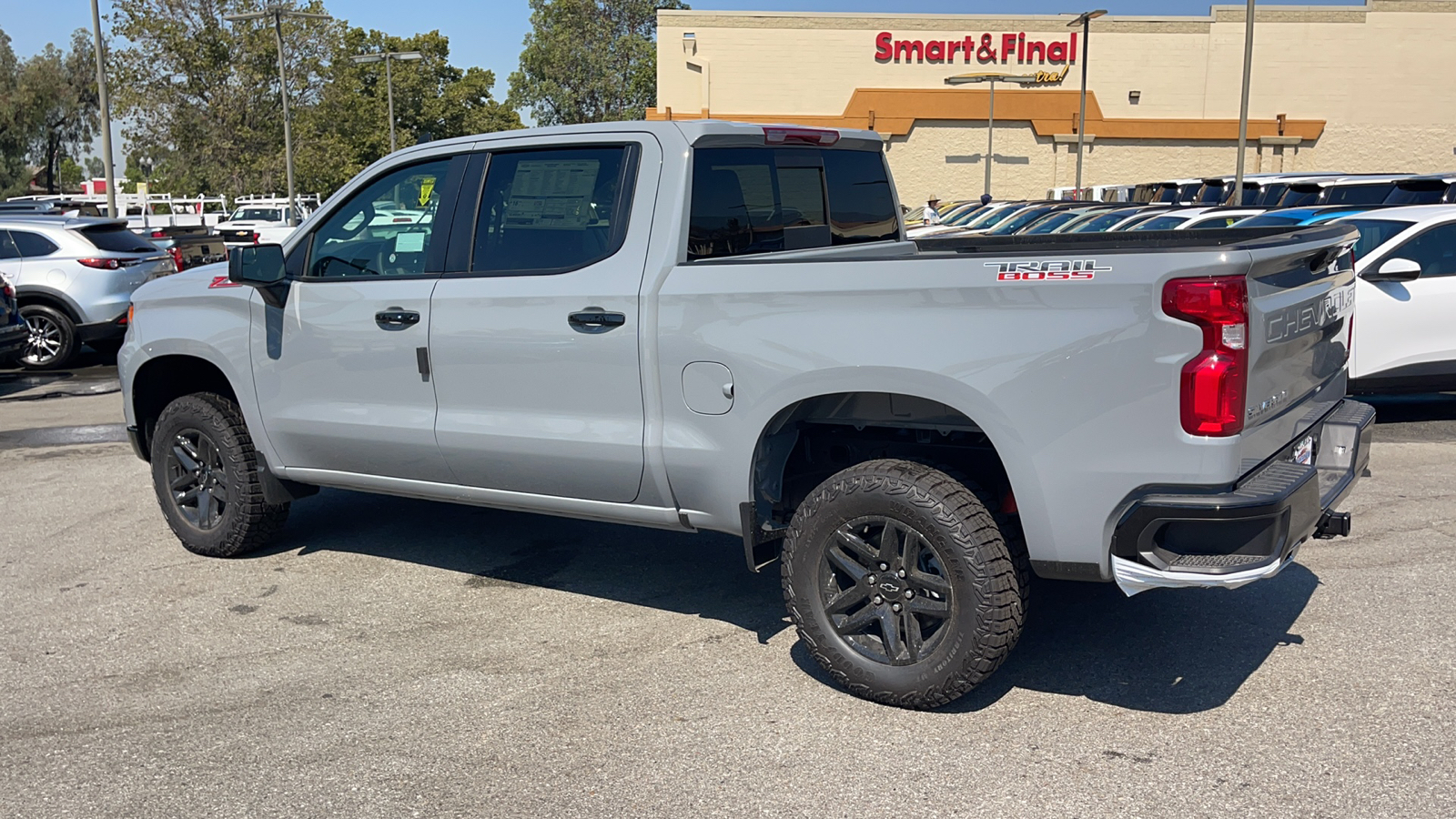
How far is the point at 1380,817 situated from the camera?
3.36 meters

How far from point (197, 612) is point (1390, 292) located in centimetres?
837

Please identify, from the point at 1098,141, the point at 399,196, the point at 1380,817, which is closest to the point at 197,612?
the point at 399,196

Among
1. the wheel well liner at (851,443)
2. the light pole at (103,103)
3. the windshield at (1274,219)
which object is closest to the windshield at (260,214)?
the light pole at (103,103)

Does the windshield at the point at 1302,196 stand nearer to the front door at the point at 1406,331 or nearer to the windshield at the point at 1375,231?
the windshield at the point at 1375,231

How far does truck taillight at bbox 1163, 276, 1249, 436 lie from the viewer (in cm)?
351

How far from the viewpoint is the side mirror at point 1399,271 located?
29.1 feet

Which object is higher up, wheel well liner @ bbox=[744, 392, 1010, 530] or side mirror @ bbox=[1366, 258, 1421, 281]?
side mirror @ bbox=[1366, 258, 1421, 281]

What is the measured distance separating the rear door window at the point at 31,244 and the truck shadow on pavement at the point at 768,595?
8.61 metres

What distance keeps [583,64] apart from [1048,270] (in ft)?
274

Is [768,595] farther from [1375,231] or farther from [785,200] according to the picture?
[1375,231]

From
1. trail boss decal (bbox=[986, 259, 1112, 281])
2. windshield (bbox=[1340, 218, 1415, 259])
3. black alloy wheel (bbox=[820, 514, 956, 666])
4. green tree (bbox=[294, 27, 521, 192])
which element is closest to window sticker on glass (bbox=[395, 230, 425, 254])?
black alloy wheel (bbox=[820, 514, 956, 666])

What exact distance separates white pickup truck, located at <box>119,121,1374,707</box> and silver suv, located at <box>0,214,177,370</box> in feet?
28.6

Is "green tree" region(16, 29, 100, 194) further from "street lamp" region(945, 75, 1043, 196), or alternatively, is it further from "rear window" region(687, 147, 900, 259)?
"rear window" region(687, 147, 900, 259)

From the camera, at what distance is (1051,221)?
19297 mm
